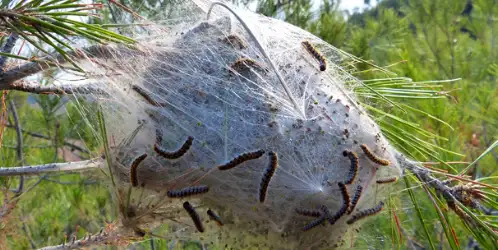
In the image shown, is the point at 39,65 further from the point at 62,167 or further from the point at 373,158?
the point at 373,158

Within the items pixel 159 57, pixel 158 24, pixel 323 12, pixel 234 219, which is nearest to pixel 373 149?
pixel 234 219

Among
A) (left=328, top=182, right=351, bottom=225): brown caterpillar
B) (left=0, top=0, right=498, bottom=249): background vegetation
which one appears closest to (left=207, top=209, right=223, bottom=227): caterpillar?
(left=328, top=182, right=351, bottom=225): brown caterpillar

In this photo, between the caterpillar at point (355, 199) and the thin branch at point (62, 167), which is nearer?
the caterpillar at point (355, 199)

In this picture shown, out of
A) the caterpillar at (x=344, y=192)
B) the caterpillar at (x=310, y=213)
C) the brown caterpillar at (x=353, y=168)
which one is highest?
the brown caterpillar at (x=353, y=168)

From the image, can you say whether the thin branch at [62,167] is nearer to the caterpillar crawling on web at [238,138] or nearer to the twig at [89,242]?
the caterpillar crawling on web at [238,138]

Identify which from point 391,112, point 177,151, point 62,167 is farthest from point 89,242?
point 391,112

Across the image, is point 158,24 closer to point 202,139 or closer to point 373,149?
point 202,139

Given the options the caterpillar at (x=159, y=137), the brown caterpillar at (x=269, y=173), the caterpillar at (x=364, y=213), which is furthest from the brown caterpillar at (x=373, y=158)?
the caterpillar at (x=159, y=137)
